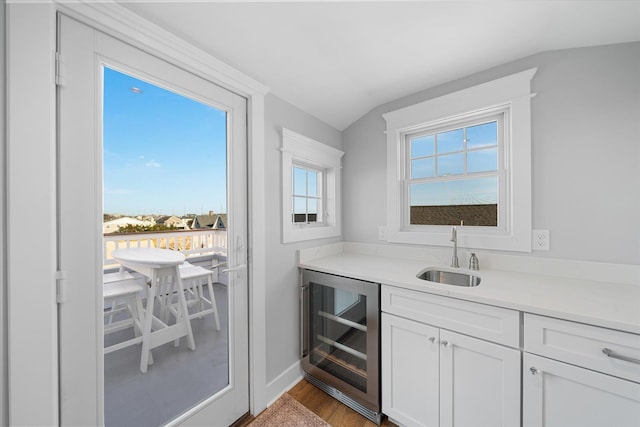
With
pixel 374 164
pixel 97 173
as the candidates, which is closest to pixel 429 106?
pixel 374 164

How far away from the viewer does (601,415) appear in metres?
0.95

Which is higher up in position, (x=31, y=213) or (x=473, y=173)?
(x=473, y=173)

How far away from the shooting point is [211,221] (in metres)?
1.43

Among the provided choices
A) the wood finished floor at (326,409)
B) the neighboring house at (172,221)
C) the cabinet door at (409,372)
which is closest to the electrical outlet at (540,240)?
the cabinet door at (409,372)

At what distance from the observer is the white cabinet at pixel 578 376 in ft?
2.96

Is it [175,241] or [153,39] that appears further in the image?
[175,241]

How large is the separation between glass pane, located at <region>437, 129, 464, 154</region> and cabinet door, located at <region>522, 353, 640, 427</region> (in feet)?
4.82

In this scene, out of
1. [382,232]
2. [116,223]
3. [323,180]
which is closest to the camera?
[116,223]

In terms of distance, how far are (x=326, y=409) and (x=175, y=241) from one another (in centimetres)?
148

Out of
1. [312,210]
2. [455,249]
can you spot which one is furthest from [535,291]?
[312,210]

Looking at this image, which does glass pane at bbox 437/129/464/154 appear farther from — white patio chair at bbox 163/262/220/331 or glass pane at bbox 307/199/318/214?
white patio chair at bbox 163/262/220/331

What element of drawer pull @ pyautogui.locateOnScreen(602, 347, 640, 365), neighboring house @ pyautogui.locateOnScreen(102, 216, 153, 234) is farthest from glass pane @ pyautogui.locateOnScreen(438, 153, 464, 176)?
neighboring house @ pyautogui.locateOnScreen(102, 216, 153, 234)

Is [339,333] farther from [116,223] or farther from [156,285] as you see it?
[116,223]

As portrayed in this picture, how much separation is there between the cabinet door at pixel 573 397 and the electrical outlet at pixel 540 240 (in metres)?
0.78
